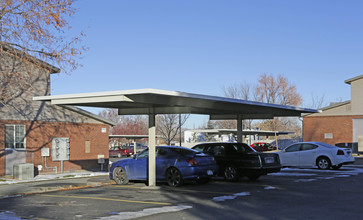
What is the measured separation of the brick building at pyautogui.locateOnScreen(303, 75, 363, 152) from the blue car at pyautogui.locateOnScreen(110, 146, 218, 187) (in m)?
26.7

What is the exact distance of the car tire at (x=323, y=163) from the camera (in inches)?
819

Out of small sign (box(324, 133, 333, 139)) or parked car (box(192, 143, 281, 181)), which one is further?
small sign (box(324, 133, 333, 139))

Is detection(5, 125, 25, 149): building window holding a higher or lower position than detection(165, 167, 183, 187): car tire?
higher

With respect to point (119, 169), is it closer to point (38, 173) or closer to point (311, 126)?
point (38, 173)

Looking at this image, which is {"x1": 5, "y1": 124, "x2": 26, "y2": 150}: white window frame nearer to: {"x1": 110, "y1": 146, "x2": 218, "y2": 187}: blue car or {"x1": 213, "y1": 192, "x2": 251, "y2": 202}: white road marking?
{"x1": 110, "y1": 146, "x2": 218, "y2": 187}: blue car

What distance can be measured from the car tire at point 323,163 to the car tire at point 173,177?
941cm

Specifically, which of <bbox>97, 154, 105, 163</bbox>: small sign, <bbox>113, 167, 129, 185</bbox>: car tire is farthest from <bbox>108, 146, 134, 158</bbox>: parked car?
<bbox>113, 167, 129, 185</bbox>: car tire

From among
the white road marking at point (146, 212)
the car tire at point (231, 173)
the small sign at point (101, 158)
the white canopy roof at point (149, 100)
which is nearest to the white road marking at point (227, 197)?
the white road marking at point (146, 212)

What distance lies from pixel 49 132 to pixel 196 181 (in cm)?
1009

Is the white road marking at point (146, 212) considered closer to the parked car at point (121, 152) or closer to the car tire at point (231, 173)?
the car tire at point (231, 173)

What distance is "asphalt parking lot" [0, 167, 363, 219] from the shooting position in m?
9.03

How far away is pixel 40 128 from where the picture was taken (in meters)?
22.1

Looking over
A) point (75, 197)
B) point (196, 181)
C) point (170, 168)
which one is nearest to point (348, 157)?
point (196, 181)

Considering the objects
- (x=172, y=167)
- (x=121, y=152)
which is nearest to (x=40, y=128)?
(x=172, y=167)
